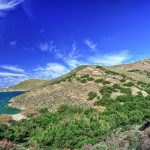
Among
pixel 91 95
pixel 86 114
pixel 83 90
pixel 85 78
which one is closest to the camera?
pixel 86 114

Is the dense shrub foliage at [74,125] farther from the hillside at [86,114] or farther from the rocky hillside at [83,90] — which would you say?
the rocky hillside at [83,90]

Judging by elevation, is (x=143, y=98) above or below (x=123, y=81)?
below

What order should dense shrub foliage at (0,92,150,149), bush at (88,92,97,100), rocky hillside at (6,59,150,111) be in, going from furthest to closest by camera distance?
1. rocky hillside at (6,59,150,111)
2. bush at (88,92,97,100)
3. dense shrub foliage at (0,92,150,149)

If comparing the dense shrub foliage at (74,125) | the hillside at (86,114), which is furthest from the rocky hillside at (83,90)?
the dense shrub foliage at (74,125)

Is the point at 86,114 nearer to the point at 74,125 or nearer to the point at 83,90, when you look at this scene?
the point at 74,125

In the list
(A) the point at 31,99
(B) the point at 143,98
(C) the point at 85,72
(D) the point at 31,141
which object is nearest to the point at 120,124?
(D) the point at 31,141

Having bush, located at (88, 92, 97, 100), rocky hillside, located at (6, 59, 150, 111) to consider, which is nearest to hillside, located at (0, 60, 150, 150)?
rocky hillside, located at (6, 59, 150, 111)

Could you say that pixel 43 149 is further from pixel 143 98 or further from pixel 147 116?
pixel 143 98

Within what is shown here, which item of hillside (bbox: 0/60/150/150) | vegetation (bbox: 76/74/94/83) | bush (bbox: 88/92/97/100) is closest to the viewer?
hillside (bbox: 0/60/150/150)

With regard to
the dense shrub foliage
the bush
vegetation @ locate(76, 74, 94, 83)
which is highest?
vegetation @ locate(76, 74, 94, 83)

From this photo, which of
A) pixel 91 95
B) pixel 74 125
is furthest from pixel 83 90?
pixel 74 125

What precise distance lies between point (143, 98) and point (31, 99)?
2088 cm

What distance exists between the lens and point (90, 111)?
46688mm

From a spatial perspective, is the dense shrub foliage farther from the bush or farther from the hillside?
the bush
